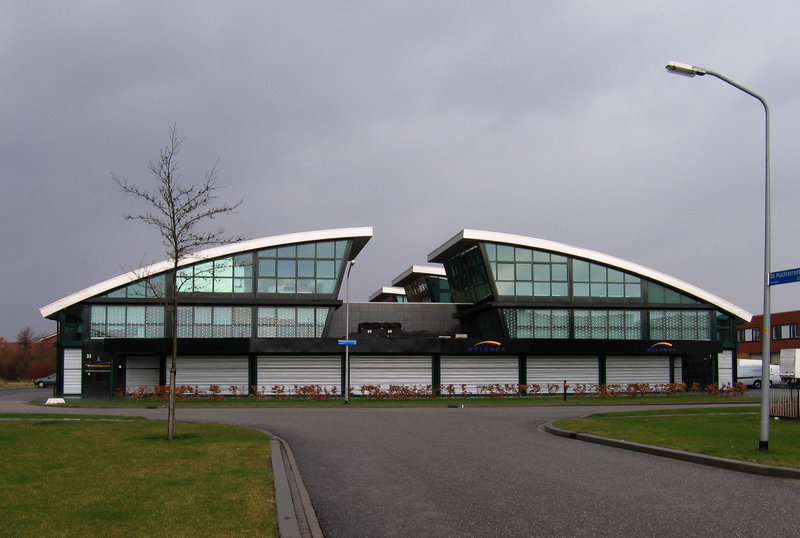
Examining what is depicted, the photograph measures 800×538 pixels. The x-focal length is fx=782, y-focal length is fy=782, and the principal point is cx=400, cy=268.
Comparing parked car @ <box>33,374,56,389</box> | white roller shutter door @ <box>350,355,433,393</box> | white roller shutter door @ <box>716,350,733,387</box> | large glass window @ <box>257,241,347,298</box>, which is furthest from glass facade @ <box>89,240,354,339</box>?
parked car @ <box>33,374,56,389</box>

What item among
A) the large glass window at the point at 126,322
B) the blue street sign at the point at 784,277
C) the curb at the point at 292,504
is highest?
the blue street sign at the point at 784,277

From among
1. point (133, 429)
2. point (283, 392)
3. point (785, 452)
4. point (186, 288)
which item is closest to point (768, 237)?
point (785, 452)

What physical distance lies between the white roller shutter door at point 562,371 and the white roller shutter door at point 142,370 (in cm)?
2271

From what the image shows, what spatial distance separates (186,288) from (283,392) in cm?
847

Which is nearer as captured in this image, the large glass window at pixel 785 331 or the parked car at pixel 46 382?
the parked car at pixel 46 382

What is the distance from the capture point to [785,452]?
14.8 m

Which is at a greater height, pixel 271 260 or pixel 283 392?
pixel 271 260

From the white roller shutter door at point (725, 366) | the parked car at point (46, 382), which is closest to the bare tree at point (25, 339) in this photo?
the parked car at point (46, 382)

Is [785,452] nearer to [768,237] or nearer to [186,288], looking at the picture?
[768,237]

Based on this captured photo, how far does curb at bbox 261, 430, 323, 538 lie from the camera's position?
8.09 metres

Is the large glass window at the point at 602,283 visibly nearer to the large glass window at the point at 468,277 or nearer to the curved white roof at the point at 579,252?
the curved white roof at the point at 579,252

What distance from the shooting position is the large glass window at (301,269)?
46.8 metres

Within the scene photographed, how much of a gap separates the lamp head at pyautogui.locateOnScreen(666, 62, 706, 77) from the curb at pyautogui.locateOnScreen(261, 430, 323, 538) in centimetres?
1018

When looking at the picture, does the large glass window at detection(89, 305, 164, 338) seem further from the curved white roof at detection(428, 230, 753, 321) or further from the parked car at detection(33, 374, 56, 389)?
the parked car at detection(33, 374, 56, 389)
